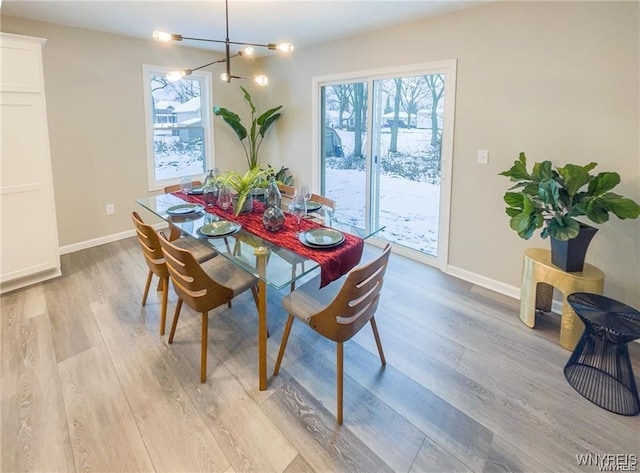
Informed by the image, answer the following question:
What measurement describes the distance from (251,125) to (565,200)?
446 cm

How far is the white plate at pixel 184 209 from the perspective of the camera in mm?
2756

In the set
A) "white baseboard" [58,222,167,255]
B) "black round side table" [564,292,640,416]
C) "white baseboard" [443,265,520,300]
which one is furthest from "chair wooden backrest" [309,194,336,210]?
"white baseboard" [58,222,167,255]

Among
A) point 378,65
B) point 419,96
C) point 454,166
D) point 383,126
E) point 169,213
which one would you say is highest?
point 378,65

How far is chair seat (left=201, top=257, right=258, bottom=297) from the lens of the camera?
2.22 metres

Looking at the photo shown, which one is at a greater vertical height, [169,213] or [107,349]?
[169,213]

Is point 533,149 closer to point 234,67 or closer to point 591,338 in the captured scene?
point 591,338

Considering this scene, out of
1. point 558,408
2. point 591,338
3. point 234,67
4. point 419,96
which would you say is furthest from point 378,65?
point 558,408

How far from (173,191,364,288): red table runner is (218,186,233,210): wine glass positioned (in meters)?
0.05

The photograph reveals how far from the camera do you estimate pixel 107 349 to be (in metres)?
2.38

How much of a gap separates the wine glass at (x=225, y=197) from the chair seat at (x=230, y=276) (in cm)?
49

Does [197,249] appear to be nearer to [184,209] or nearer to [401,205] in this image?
[184,209]

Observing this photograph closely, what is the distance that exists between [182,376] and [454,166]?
288cm

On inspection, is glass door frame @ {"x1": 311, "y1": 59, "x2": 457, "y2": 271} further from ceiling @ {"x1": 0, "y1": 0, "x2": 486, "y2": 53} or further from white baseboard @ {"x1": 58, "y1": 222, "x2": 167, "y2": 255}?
white baseboard @ {"x1": 58, "y1": 222, "x2": 167, "y2": 255}

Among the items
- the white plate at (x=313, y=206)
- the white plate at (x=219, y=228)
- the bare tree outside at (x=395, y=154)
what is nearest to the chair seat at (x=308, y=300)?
the white plate at (x=219, y=228)
